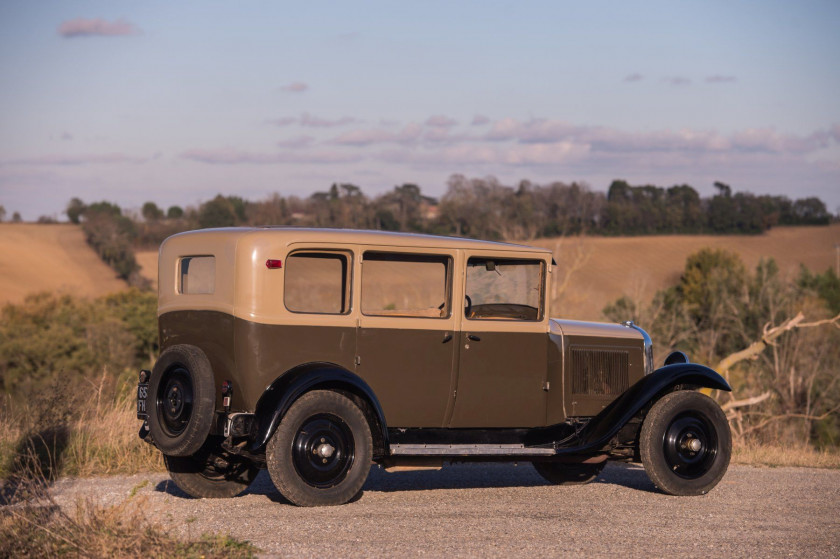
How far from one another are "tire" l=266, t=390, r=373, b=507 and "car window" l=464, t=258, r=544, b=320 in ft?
5.76

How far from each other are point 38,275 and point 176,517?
67789 mm

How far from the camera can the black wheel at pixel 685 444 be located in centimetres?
844

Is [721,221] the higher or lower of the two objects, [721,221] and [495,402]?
the higher

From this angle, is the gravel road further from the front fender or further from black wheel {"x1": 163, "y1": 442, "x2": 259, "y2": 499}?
the front fender

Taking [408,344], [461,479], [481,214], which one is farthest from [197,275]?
[481,214]

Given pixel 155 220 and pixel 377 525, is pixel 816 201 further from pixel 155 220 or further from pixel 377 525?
pixel 377 525

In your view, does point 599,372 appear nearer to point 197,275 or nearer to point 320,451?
point 320,451

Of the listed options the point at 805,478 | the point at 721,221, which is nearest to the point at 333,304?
the point at 805,478

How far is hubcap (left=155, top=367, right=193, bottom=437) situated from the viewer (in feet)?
24.1

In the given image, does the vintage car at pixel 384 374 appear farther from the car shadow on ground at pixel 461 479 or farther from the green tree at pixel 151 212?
the green tree at pixel 151 212

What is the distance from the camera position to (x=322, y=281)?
329 inches

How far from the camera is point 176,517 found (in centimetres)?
701

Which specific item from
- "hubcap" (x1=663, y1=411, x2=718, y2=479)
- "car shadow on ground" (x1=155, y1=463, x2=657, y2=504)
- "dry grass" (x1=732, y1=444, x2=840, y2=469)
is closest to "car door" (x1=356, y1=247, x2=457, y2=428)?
"car shadow on ground" (x1=155, y1=463, x2=657, y2=504)

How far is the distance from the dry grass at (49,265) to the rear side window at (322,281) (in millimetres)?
56354
